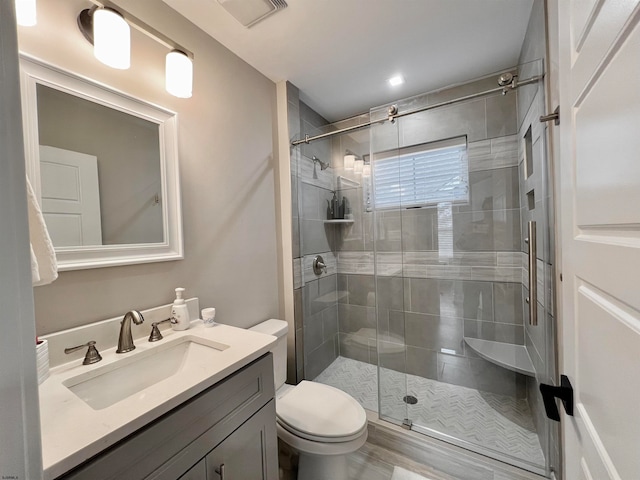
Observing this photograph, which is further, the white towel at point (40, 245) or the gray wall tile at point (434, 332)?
the gray wall tile at point (434, 332)

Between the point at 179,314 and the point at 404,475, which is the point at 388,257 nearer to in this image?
the point at 404,475

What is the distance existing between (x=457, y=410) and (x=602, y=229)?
188cm

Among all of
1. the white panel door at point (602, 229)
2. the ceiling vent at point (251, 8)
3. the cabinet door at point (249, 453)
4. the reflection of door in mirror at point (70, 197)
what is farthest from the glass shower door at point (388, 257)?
the reflection of door in mirror at point (70, 197)

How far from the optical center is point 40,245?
0.72m

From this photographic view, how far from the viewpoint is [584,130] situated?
1.63ft

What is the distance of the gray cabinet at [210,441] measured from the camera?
1.92ft

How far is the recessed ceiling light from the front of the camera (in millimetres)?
1864

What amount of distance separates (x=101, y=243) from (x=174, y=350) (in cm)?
52

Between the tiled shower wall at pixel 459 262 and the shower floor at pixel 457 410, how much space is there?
9cm

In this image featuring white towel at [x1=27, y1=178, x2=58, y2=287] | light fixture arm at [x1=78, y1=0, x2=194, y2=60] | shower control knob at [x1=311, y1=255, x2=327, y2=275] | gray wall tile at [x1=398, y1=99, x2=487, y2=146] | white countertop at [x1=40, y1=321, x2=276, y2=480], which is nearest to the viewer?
white countertop at [x1=40, y1=321, x2=276, y2=480]

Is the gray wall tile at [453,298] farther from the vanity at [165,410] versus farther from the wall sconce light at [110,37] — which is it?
the wall sconce light at [110,37]

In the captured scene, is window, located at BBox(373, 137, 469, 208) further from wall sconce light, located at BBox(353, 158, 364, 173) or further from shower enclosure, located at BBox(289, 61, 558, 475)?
wall sconce light, located at BBox(353, 158, 364, 173)

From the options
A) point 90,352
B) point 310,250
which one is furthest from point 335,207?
point 90,352

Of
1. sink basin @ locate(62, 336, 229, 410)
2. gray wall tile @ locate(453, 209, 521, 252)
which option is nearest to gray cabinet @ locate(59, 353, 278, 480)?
sink basin @ locate(62, 336, 229, 410)
